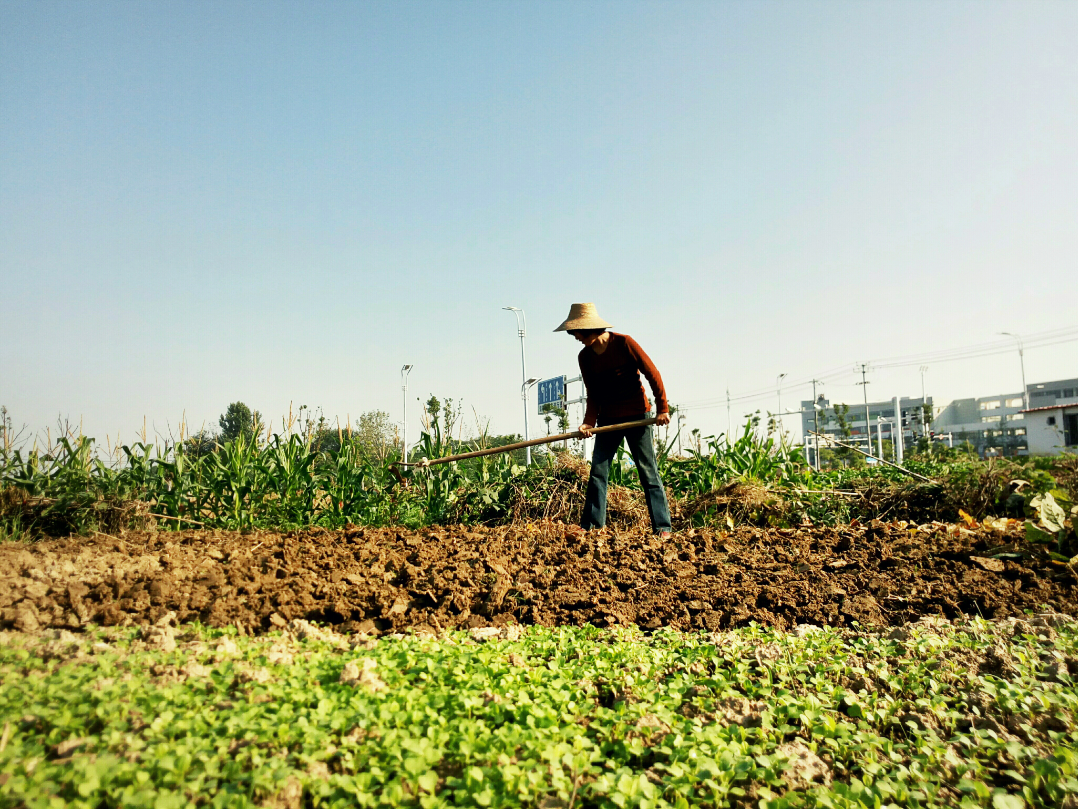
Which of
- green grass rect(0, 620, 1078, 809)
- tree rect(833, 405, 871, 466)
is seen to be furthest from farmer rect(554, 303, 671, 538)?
tree rect(833, 405, 871, 466)

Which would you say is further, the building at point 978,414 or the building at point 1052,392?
the building at point 978,414

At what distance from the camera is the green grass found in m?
1.69

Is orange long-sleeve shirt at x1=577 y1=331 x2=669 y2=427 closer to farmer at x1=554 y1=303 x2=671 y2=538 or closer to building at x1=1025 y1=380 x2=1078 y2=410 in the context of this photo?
farmer at x1=554 y1=303 x2=671 y2=538

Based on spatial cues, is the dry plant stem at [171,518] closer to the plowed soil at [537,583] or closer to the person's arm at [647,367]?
the plowed soil at [537,583]

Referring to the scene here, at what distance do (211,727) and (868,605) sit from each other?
10.6 ft

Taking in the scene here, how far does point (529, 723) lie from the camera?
82.6 inches

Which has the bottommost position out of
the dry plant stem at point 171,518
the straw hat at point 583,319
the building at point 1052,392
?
the dry plant stem at point 171,518

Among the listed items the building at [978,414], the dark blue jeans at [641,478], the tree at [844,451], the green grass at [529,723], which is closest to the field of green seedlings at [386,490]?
the dark blue jeans at [641,478]

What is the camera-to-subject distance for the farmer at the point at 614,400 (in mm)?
6062

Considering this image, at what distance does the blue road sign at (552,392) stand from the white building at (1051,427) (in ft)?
85.4

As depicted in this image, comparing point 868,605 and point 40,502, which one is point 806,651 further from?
point 40,502

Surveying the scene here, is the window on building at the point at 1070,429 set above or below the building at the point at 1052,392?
below

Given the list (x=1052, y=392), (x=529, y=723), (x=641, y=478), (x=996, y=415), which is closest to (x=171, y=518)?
(x=641, y=478)

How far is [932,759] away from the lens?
2.09m
